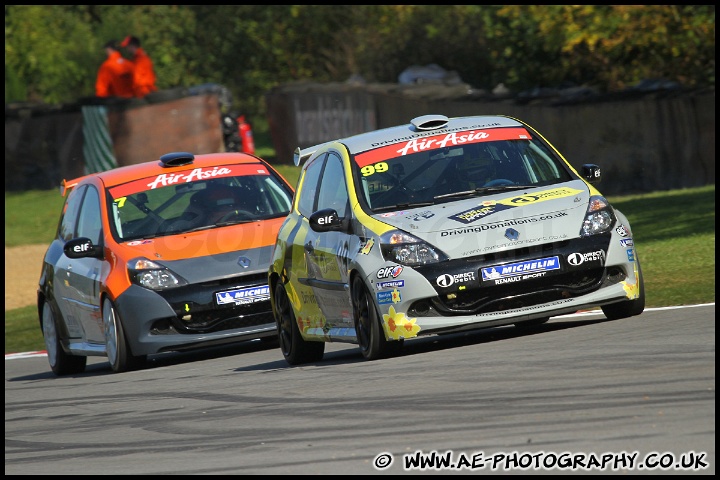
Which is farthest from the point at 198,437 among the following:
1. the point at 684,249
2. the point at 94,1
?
the point at 94,1

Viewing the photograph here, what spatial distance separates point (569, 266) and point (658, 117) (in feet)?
53.4

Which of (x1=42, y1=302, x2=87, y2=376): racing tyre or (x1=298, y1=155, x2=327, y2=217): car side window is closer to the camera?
(x1=298, y1=155, x2=327, y2=217): car side window

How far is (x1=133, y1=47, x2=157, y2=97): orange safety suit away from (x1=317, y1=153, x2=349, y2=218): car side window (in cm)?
2584

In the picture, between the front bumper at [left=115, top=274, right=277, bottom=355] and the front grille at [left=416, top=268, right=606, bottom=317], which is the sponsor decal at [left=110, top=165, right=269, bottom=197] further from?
the front grille at [left=416, top=268, right=606, bottom=317]

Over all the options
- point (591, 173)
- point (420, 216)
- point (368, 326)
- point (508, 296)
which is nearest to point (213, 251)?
point (368, 326)

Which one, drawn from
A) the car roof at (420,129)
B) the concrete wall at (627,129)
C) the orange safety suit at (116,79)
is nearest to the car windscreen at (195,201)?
the car roof at (420,129)

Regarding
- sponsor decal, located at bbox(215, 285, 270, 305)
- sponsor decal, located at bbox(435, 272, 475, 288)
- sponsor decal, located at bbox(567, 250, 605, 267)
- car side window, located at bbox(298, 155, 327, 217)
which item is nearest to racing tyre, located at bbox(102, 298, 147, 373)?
sponsor decal, located at bbox(215, 285, 270, 305)

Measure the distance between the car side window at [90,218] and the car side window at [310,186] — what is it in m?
2.15

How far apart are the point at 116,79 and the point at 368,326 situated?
27884 millimetres

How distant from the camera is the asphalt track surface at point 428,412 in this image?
251 inches

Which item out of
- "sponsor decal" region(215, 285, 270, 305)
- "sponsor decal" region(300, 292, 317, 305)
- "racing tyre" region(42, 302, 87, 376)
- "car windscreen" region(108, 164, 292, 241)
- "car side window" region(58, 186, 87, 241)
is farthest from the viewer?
"car side window" region(58, 186, 87, 241)

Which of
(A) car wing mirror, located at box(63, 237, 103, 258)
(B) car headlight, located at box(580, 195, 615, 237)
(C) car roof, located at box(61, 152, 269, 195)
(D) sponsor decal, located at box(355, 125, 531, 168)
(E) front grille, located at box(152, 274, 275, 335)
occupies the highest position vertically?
(D) sponsor decal, located at box(355, 125, 531, 168)

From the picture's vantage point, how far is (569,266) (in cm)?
988

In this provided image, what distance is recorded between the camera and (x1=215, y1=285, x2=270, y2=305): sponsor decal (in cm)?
1206
